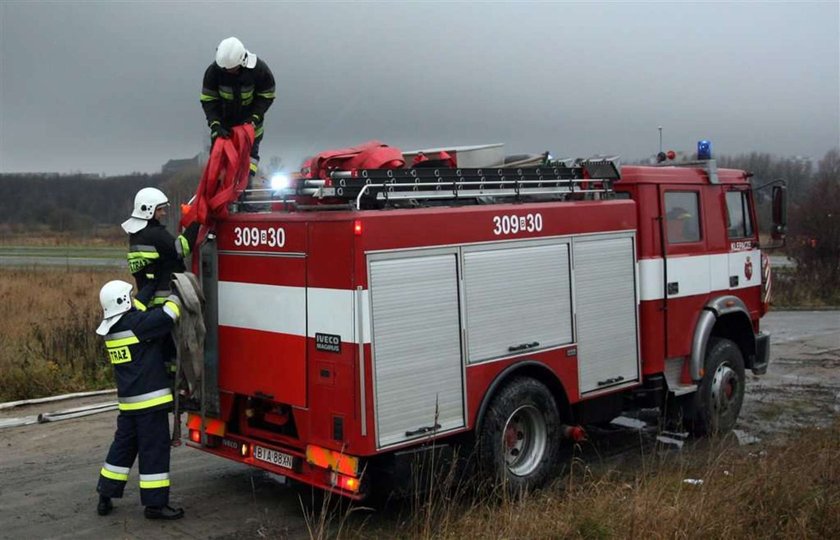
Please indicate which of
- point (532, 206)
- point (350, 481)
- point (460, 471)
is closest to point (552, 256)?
point (532, 206)

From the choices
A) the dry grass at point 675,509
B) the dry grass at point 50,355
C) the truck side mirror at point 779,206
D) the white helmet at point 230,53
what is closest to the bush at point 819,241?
the truck side mirror at point 779,206

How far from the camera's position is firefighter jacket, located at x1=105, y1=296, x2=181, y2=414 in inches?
223

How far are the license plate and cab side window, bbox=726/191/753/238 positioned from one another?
5157 mm

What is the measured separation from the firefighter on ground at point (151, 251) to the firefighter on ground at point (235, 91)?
2.83 feet

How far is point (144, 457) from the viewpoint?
5.68 metres

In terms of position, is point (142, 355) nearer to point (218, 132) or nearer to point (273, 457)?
point (273, 457)

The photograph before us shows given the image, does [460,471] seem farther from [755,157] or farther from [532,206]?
[755,157]

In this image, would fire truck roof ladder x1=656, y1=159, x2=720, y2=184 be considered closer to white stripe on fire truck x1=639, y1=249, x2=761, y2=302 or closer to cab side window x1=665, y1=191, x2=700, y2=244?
cab side window x1=665, y1=191, x2=700, y2=244

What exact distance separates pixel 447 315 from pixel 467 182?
1.08m

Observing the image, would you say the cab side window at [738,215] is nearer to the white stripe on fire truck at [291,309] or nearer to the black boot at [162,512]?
the white stripe on fire truck at [291,309]

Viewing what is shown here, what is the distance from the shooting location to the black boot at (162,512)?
570 cm

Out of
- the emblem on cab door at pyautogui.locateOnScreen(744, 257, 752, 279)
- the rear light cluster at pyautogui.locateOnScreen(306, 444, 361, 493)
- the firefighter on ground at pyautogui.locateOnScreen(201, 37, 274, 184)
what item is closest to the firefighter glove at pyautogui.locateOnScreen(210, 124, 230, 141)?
the firefighter on ground at pyautogui.locateOnScreen(201, 37, 274, 184)

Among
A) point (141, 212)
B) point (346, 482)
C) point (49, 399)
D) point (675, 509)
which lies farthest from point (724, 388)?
point (49, 399)

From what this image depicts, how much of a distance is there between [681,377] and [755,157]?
12124mm
